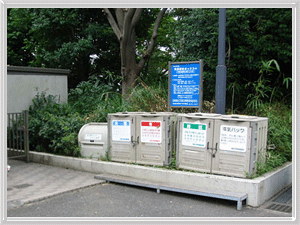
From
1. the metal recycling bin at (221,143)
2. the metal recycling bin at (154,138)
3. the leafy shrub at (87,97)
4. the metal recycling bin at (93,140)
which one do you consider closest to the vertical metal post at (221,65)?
the metal recycling bin at (221,143)

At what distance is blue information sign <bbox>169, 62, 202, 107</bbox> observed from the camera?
729 cm

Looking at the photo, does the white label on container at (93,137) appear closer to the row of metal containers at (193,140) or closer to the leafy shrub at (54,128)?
the row of metal containers at (193,140)

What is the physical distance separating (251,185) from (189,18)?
21.5ft

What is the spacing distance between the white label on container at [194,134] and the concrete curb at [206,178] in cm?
59

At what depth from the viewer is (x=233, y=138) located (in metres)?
5.91

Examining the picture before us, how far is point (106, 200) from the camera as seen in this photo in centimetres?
570

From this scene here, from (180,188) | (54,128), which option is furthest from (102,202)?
(54,128)

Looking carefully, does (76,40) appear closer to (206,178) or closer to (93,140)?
(93,140)

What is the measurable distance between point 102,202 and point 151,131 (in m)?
1.94

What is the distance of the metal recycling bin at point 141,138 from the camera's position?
22.2ft

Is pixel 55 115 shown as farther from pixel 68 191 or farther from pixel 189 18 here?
pixel 189 18

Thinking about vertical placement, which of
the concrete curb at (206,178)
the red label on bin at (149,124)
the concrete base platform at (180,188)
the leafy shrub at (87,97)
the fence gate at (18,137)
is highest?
the leafy shrub at (87,97)

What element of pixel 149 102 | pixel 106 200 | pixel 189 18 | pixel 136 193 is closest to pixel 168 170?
pixel 136 193

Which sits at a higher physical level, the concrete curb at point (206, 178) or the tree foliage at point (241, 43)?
the tree foliage at point (241, 43)
